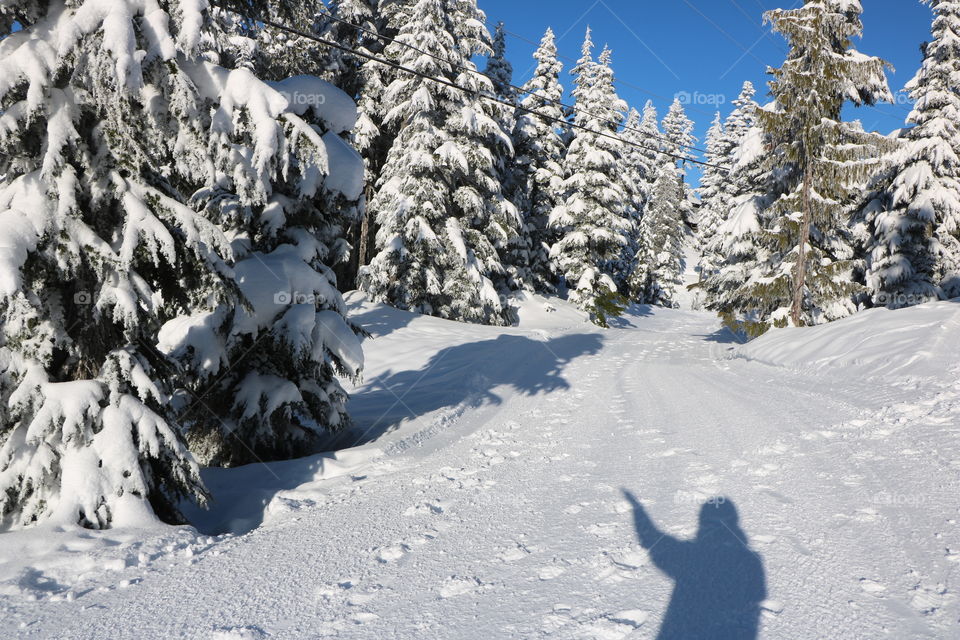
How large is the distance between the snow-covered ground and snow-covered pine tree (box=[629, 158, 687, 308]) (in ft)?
130

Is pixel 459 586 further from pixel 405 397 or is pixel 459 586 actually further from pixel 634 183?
pixel 634 183

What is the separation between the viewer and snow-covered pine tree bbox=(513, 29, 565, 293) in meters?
28.8

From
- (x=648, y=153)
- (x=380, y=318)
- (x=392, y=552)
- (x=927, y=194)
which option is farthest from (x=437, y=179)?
(x=648, y=153)

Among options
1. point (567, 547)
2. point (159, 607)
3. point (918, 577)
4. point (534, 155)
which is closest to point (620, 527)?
point (567, 547)

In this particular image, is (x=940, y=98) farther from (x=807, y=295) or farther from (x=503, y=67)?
(x=503, y=67)

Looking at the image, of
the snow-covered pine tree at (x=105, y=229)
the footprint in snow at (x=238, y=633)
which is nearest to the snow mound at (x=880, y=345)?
the footprint in snow at (x=238, y=633)

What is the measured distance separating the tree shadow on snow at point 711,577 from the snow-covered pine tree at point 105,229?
384 centimetres

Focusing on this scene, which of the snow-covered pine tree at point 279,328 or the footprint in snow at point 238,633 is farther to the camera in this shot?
the snow-covered pine tree at point 279,328

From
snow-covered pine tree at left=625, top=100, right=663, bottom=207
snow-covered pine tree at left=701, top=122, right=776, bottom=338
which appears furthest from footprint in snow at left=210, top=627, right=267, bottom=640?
snow-covered pine tree at left=625, top=100, right=663, bottom=207

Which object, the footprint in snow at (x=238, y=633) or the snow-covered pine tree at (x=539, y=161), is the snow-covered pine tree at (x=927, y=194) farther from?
the footprint in snow at (x=238, y=633)

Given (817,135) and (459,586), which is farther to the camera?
(817,135)

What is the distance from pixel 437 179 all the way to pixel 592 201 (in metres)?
10.8

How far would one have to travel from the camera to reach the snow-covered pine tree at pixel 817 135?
14828 mm

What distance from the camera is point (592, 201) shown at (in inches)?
1096
